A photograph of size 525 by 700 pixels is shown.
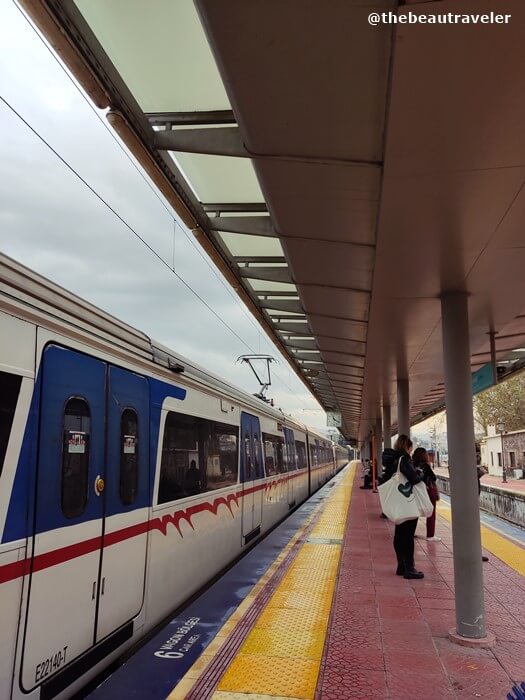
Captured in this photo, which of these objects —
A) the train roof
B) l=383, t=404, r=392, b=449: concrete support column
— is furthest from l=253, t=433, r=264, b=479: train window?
l=383, t=404, r=392, b=449: concrete support column

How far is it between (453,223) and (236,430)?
4.86 meters

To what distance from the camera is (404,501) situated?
6172 mm

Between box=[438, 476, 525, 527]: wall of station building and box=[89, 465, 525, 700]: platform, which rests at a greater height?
box=[438, 476, 525, 527]: wall of station building

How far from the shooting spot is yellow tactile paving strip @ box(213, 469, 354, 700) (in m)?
3.54

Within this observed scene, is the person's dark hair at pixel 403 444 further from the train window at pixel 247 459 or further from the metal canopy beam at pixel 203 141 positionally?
the metal canopy beam at pixel 203 141

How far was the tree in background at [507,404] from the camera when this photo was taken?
51625mm

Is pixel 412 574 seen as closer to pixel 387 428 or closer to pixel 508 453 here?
pixel 387 428

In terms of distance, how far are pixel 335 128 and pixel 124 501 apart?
2.91 meters

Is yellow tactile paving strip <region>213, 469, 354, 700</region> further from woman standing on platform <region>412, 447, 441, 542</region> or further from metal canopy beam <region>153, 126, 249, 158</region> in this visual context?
metal canopy beam <region>153, 126, 249, 158</region>

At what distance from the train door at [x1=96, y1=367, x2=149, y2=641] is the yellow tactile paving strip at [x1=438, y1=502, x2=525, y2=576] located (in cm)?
512

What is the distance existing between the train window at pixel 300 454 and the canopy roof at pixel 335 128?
9980 millimetres

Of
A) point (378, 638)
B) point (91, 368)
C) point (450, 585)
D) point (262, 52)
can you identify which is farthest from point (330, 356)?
point (262, 52)

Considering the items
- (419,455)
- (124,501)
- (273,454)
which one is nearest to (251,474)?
(273,454)

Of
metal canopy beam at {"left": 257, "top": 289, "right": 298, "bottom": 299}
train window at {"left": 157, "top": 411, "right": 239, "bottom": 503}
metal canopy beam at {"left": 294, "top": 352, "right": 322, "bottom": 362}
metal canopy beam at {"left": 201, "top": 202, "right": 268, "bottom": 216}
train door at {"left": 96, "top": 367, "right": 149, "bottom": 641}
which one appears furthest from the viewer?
metal canopy beam at {"left": 294, "top": 352, "right": 322, "bottom": 362}
